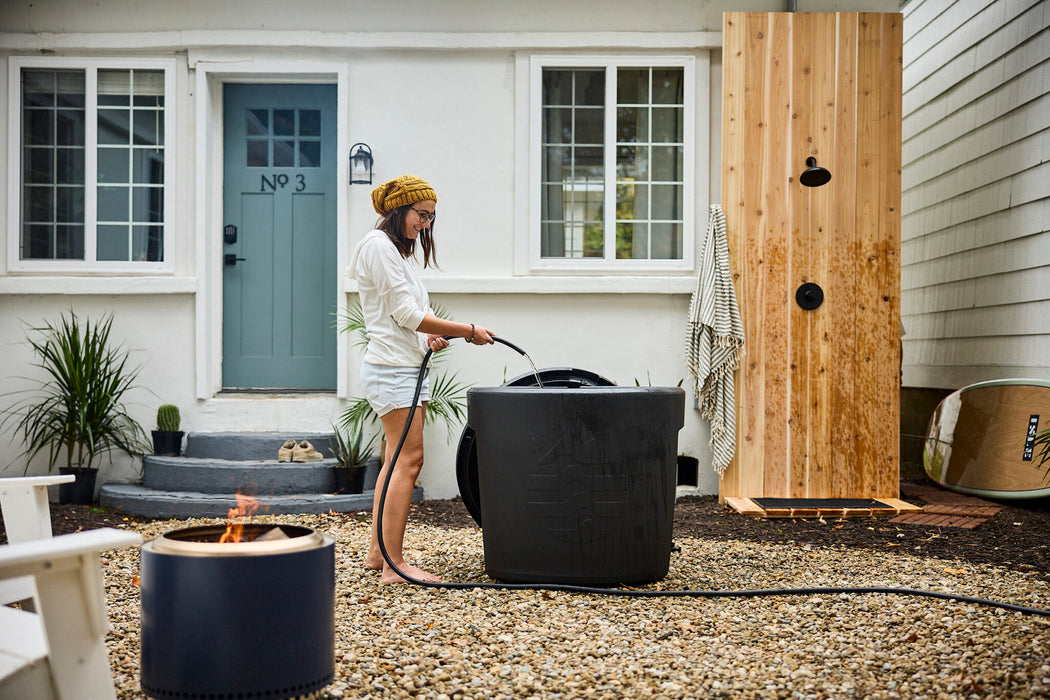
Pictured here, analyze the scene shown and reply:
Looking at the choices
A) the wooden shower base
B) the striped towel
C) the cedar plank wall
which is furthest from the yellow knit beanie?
the wooden shower base

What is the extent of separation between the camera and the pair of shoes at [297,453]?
19.4 ft

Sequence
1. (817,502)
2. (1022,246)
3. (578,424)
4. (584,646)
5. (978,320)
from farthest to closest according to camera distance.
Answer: (978,320)
(1022,246)
(817,502)
(578,424)
(584,646)

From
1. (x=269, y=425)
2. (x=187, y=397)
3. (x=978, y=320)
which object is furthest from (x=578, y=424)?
(x=978, y=320)

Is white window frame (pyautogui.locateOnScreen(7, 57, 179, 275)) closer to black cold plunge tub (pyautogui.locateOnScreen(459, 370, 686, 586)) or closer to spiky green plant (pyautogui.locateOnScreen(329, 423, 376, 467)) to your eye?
spiky green plant (pyautogui.locateOnScreen(329, 423, 376, 467))

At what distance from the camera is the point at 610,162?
6363 mm

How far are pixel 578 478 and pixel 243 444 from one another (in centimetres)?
333

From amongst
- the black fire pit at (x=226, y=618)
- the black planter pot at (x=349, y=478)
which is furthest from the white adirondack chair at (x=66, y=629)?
the black planter pot at (x=349, y=478)

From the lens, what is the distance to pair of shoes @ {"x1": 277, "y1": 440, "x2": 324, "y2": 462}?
5.92 m

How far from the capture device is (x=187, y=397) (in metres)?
6.34

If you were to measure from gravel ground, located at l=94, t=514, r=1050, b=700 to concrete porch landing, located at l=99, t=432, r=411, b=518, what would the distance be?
1414 millimetres

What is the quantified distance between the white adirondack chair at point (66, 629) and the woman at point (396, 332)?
1875mm

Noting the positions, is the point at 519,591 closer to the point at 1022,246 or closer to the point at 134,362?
the point at 134,362

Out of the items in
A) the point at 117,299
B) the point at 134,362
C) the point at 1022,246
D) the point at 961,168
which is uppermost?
the point at 961,168

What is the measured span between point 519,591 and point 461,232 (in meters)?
3.34
